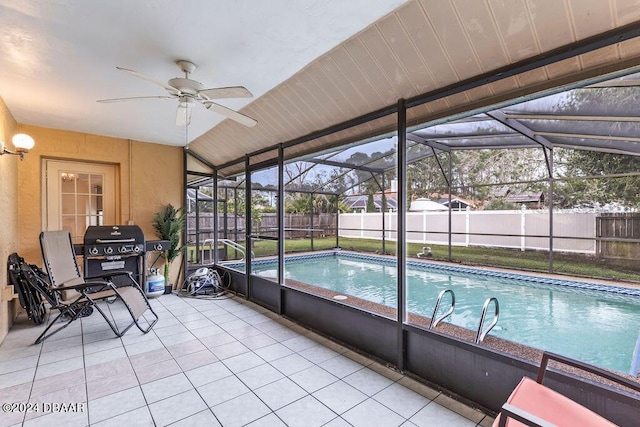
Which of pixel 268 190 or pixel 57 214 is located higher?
pixel 268 190

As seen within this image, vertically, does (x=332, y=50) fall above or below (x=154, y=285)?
above

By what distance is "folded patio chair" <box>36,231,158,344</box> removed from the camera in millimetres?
3465

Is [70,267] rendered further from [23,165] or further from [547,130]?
[547,130]

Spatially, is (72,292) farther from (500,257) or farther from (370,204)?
(500,257)

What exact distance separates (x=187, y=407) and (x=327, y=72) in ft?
10.4

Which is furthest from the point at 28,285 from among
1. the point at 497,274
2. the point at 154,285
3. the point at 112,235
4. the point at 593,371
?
the point at 497,274

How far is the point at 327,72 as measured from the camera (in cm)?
292

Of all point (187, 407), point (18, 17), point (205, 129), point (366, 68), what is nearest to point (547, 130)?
point (366, 68)

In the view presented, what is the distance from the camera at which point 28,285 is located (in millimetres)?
3729

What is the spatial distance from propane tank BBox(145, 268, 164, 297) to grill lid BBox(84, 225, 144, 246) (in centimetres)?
76

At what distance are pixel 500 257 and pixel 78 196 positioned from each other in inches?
Result: 388

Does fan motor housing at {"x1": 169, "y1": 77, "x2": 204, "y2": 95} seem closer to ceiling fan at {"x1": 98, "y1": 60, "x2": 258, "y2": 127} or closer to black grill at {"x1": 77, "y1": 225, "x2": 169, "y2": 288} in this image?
ceiling fan at {"x1": 98, "y1": 60, "x2": 258, "y2": 127}

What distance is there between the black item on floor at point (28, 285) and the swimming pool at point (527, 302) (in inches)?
116

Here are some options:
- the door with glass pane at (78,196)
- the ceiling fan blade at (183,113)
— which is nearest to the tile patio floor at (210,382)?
the door with glass pane at (78,196)
